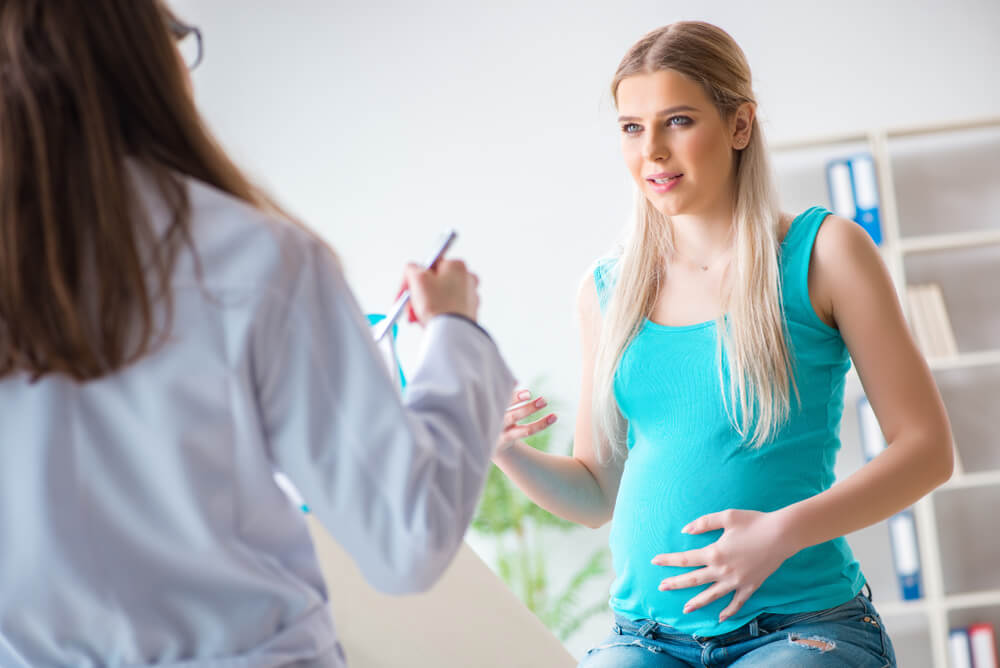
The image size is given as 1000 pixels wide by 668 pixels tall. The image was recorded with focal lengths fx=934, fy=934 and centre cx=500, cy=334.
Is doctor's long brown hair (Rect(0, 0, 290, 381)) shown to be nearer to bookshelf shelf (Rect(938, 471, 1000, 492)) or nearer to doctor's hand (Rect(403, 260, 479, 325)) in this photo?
doctor's hand (Rect(403, 260, 479, 325))

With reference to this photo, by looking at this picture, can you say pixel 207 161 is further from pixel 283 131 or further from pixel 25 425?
pixel 283 131

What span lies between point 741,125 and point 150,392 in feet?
3.53

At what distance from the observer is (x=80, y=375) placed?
669 mm

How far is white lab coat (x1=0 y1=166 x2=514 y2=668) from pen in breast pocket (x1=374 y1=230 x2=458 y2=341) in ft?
0.48

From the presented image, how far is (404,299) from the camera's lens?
1.05 meters

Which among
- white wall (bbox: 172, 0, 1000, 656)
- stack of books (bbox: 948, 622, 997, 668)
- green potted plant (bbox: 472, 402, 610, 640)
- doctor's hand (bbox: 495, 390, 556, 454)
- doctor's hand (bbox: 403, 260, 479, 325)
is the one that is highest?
white wall (bbox: 172, 0, 1000, 656)

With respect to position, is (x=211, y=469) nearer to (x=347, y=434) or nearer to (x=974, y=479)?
(x=347, y=434)

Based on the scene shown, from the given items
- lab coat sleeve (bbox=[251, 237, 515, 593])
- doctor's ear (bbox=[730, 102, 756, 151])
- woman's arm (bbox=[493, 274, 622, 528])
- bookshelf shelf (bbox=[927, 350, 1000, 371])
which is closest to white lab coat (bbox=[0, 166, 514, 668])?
lab coat sleeve (bbox=[251, 237, 515, 593])

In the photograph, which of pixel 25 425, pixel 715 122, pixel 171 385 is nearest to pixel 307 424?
pixel 171 385

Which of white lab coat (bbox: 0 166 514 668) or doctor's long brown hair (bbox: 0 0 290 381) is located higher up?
doctor's long brown hair (bbox: 0 0 290 381)

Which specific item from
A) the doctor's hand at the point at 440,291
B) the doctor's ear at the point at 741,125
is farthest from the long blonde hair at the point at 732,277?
the doctor's hand at the point at 440,291

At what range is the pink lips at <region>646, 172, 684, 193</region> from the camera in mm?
1426

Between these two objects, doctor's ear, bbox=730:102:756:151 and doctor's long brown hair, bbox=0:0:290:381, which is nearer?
doctor's long brown hair, bbox=0:0:290:381

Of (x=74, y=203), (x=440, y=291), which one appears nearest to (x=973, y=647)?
(x=440, y=291)
